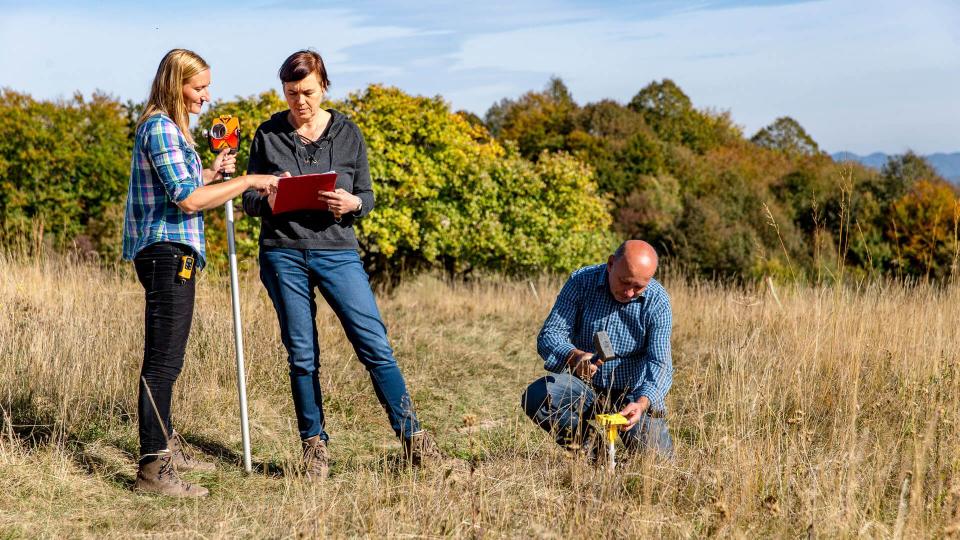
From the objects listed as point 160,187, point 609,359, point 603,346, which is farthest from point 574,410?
point 160,187

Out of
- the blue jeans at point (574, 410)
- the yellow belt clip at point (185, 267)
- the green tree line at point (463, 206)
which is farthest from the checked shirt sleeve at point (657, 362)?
the green tree line at point (463, 206)

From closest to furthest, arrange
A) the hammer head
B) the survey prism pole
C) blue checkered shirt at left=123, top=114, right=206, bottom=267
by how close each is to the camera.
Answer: the hammer head, blue checkered shirt at left=123, top=114, right=206, bottom=267, the survey prism pole

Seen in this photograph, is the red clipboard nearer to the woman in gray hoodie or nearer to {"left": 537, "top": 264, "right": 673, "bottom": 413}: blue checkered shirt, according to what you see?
the woman in gray hoodie

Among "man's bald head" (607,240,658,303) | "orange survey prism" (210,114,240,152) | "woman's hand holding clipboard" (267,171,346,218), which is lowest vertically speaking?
"man's bald head" (607,240,658,303)

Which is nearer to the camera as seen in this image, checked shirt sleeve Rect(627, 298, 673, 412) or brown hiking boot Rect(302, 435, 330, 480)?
checked shirt sleeve Rect(627, 298, 673, 412)

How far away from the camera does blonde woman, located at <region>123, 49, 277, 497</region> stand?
3836 millimetres

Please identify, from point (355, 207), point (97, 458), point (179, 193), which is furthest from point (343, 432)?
point (179, 193)

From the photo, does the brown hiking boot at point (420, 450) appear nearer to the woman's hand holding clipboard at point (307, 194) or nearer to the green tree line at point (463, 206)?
the woman's hand holding clipboard at point (307, 194)

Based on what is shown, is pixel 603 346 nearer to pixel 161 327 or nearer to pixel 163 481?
pixel 161 327

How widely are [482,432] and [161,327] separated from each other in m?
1.93

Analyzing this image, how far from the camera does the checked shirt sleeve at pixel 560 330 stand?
159 inches

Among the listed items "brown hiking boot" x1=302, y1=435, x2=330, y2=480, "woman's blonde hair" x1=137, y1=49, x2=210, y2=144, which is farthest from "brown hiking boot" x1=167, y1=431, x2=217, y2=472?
"woman's blonde hair" x1=137, y1=49, x2=210, y2=144

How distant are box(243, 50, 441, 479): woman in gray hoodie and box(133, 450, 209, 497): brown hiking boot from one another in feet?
1.65

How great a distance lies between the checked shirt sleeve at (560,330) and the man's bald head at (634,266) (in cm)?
28
